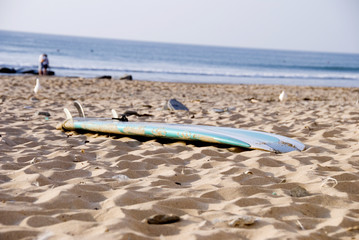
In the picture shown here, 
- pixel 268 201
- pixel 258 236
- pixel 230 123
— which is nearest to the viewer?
pixel 258 236

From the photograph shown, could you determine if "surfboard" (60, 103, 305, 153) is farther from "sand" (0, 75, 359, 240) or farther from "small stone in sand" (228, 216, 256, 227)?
"small stone in sand" (228, 216, 256, 227)

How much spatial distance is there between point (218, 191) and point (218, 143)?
1.57 meters

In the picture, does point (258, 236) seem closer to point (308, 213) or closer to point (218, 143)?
point (308, 213)

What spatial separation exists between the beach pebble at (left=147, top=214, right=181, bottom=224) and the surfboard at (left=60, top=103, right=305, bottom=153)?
205 cm

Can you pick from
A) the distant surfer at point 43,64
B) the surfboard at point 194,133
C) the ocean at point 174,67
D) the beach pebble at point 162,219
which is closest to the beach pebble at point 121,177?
the beach pebble at point 162,219

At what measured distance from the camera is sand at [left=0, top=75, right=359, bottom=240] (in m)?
2.08

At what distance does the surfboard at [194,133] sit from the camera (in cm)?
414

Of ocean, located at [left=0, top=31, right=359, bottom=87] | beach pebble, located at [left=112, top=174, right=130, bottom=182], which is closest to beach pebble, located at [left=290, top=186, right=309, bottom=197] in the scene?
beach pebble, located at [left=112, top=174, right=130, bottom=182]

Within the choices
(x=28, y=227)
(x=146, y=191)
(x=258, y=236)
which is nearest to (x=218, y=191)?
(x=146, y=191)

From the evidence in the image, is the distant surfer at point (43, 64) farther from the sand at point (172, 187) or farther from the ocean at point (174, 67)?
the sand at point (172, 187)

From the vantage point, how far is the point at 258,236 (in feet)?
6.54

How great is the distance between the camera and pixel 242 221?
2139 millimetres

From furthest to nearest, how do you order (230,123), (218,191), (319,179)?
(230,123), (319,179), (218,191)

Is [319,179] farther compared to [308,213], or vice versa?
[319,179]
